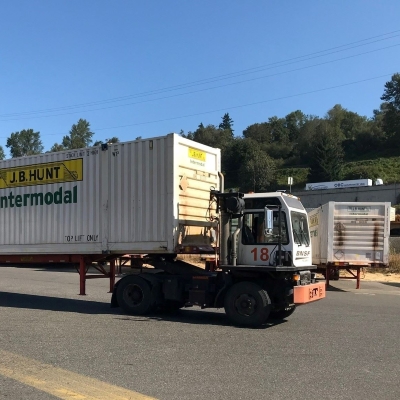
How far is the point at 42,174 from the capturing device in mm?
12586

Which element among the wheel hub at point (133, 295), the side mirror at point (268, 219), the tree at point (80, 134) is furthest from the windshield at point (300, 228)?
the tree at point (80, 134)

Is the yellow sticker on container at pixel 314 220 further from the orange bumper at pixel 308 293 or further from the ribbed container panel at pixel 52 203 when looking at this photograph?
the ribbed container panel at pixel 52 203

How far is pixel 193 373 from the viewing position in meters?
6.16

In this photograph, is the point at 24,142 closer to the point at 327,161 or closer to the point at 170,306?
the point at 327,161

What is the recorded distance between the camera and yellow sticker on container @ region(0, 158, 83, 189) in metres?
12.1

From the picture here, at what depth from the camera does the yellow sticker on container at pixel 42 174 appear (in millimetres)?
12074

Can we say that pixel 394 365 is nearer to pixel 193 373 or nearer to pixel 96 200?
pixel 193 373

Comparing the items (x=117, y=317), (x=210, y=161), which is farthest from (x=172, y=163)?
(x=117, y=317)

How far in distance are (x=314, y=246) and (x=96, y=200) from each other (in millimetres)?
9662

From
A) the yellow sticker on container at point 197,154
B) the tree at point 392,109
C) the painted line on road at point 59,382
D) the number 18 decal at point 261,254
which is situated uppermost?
the tree at point 392,109

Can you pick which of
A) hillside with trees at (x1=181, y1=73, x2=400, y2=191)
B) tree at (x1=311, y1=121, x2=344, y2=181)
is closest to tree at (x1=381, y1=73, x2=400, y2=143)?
hillside with trees at (x1=181, y1=73, x2=400, y2=191)

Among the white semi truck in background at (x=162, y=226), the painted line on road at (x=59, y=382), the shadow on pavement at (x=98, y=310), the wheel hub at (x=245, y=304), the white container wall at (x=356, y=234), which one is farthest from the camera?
the white container wall at (x=356, y=234)

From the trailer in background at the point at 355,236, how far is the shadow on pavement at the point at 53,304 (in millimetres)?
8564

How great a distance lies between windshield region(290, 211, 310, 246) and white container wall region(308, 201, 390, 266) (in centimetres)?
748
